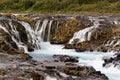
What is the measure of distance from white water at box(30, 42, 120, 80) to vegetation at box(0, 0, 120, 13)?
40.1 m

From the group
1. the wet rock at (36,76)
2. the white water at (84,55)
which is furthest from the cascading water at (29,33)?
the wet rock at (36,76)

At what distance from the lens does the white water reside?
3472 centimetres

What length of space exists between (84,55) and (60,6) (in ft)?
170

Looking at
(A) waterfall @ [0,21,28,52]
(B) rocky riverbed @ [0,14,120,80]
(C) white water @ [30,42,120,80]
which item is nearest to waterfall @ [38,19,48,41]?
(B) rocky riverbed @ [0,14,120,80]

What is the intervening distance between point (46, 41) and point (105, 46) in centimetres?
912

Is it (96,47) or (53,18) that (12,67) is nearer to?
(96,47)

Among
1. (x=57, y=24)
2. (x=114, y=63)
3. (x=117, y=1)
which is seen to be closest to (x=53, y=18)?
(x=57, y=24)

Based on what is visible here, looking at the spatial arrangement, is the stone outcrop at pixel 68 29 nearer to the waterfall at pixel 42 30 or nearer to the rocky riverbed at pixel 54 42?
the rocky riverbed at pixel 54 42

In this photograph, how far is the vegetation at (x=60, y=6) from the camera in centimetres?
8992

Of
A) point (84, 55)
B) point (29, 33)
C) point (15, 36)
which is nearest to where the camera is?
point (84, 55)

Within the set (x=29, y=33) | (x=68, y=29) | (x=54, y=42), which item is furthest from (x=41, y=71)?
(x=68, y=29)

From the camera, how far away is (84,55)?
4269 cm

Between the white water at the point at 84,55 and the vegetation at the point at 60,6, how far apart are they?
132 ft

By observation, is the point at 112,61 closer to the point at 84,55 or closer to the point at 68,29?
the point at 84,55
